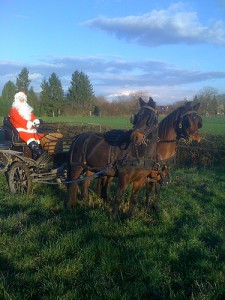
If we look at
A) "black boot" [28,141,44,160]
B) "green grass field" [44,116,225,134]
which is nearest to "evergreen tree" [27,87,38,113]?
"green grass field" [44,116,225,134]

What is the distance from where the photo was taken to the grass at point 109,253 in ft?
12.5

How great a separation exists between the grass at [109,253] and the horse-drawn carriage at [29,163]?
134cm

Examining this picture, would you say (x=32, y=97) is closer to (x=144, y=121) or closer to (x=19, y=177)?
(x=19, y=177)

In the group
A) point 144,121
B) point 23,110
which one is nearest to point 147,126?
point 144,121

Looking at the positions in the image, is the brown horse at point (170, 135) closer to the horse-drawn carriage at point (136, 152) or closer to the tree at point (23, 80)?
the horse-drawn carriage at point (136, 152)

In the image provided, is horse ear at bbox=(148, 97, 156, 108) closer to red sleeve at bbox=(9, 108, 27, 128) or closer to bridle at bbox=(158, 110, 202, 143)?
bridle at bbox=(158, 110, 202, 143)

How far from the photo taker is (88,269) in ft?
14.0

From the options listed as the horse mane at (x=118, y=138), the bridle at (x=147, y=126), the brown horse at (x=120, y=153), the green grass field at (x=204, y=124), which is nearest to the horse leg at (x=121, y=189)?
the brown horse at (x=120, y=153)

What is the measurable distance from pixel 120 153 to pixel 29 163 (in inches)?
115

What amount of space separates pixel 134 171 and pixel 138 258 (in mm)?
1993

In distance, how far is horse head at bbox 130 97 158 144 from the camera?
19.2 feet

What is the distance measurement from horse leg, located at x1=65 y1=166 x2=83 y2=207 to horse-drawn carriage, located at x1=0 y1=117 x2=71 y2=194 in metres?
1.30

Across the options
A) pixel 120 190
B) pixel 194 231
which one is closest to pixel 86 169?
pixel 120 190

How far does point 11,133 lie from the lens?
898 cm
